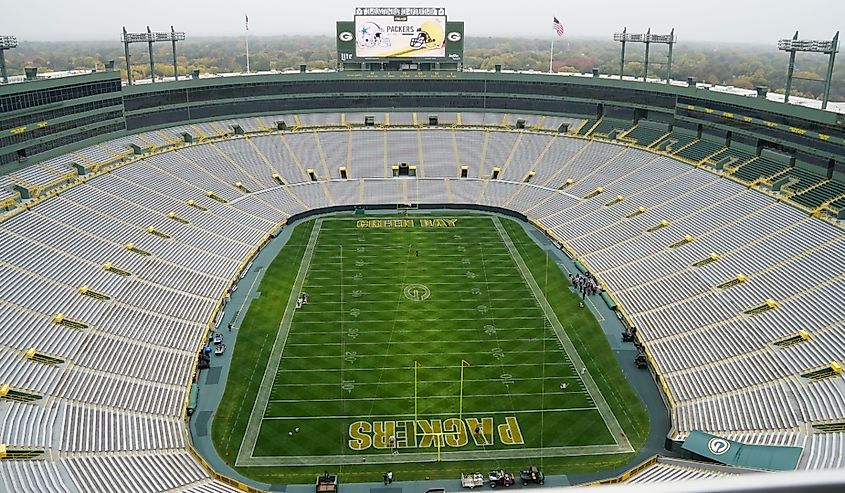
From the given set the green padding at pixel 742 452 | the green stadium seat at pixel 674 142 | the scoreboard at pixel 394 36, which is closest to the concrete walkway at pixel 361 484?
the green padding at pixel 742 452

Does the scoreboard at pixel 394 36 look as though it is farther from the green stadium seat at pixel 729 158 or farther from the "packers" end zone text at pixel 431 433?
the "packers" end zone text at pixel 431 433

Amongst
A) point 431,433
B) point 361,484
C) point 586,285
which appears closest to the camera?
point 361,484

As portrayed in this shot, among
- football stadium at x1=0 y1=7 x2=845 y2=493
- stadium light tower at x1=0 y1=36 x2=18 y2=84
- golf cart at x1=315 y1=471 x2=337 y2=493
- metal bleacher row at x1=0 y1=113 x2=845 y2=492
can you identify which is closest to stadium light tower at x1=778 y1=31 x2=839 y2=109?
football stadium at x1=0 y1=7 x2=845 y2=493

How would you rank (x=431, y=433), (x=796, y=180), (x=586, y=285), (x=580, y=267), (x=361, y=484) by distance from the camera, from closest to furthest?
(x=361, y=484) < (x=431, y=433) < (x=586, y=285) < (x=580, y=267) < (x=796, y=180)

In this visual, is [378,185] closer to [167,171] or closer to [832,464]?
[167,171]

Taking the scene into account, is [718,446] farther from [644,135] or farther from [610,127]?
[610,127]

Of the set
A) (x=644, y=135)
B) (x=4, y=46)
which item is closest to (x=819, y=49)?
(x=644, y=135)
